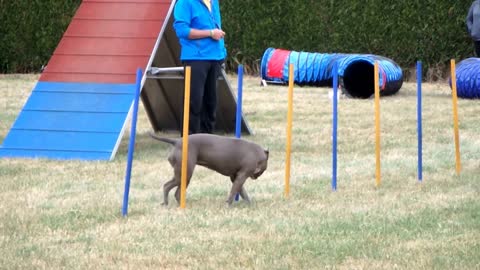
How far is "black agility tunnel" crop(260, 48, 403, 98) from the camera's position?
47.7ft

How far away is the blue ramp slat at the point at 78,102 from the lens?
8.73 metres

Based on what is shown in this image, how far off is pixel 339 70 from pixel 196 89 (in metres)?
6.00

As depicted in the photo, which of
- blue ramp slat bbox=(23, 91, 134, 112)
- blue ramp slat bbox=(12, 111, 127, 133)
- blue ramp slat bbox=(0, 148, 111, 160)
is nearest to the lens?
blue ramp slat bbox=(0, 148, 111, 160)

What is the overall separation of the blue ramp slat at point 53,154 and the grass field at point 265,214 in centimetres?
16

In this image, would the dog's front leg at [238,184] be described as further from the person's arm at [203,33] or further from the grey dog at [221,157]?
the person's arm at [203,33]

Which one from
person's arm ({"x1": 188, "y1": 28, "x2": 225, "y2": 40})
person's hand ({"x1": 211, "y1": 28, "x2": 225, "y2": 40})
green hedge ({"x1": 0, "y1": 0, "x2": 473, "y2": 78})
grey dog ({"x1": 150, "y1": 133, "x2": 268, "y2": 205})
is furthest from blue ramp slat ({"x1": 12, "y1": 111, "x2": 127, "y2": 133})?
green hedge ({"x1": 0, "y1": 0, "x2": 473, "y2": 78})

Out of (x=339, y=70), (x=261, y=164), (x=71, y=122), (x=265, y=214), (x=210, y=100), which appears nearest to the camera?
(x=265, y=214)

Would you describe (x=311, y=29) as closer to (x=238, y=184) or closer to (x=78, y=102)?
Answer: (x=78, y=102)

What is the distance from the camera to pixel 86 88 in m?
9.05

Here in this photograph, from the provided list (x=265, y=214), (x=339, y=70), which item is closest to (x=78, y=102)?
(x=265, y=214)

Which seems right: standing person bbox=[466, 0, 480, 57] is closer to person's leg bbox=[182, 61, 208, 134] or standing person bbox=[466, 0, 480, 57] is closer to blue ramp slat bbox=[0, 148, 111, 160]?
person's leg bbox=[182, 61, 208, 134]

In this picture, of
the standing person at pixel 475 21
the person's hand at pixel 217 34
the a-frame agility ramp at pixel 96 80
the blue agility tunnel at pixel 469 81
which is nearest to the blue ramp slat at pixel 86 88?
the a-frame agility ramp at pixel 96 80

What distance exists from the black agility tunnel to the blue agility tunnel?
104 centimetres

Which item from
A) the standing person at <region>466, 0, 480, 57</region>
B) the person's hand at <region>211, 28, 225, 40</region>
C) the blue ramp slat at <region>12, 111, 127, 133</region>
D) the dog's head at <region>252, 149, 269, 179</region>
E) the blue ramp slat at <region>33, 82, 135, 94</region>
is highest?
the person's hand at <region>211, 28, 225, 40</region>
